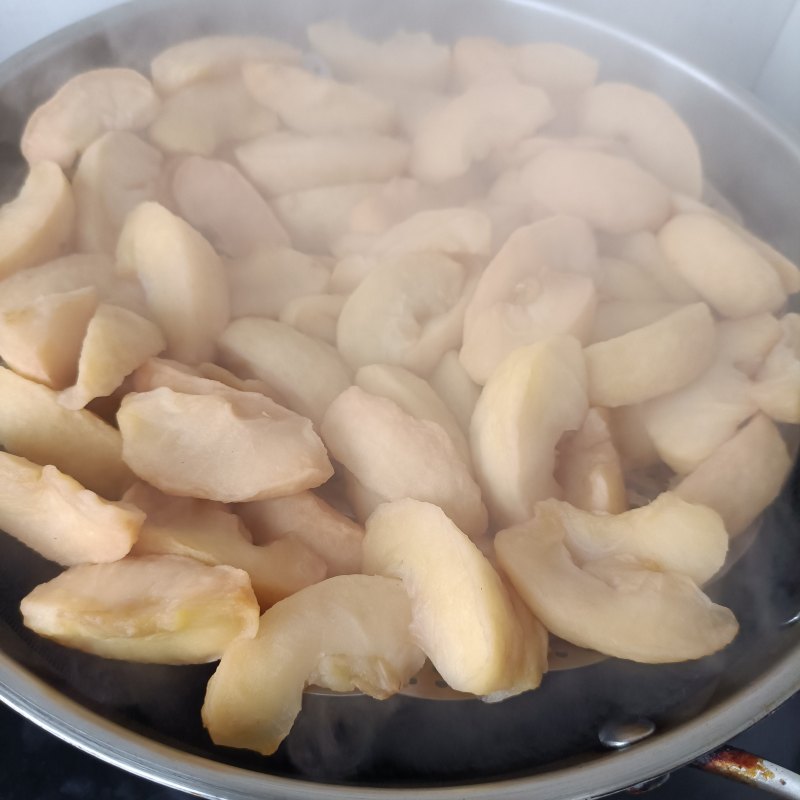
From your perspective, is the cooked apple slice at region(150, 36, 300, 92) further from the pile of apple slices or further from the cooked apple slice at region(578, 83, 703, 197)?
the cooked apple slice at region(578, 83, 703, 197)

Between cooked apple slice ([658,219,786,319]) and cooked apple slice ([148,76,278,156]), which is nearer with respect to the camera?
cooked apple slice ([658,219,786,319])

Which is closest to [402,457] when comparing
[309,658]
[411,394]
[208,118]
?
[411,394]

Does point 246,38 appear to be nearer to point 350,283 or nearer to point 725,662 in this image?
point 350,283

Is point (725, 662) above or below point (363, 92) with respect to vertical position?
below

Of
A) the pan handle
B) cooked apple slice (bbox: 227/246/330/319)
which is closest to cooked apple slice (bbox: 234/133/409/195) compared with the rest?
cooked apple slice (bbox: 227/246/330/319)

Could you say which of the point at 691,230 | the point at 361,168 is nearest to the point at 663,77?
the point at 691,230

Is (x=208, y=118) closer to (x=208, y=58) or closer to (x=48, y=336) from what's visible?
(x=208, y=58)
